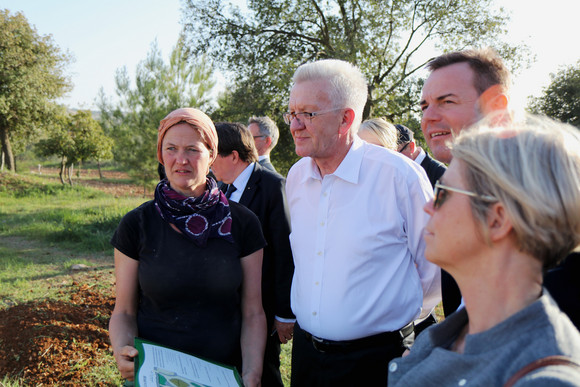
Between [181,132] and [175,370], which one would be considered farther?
[181,132]

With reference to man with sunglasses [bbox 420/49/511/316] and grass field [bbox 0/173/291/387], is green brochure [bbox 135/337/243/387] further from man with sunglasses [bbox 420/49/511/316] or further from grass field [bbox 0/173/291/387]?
grass field [bbox 0/173/291/387]

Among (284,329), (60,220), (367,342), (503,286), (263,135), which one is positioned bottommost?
(60,220)

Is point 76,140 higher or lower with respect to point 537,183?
lower

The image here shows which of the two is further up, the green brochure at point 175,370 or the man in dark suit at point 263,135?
the man in dark suit at point 263,135

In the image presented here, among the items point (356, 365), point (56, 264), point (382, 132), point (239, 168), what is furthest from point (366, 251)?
point (56, 264)

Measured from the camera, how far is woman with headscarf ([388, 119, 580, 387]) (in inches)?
40.1

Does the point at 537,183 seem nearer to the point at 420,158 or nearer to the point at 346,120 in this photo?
the point at 346,120

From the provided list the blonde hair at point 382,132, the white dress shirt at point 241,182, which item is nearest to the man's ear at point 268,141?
the blonde hair at point 382,132

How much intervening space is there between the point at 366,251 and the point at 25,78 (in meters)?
24.1

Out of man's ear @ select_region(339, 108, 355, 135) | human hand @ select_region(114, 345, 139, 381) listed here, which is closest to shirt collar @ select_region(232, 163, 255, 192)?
man's ear @ select_region(339, 108, 355, 135)

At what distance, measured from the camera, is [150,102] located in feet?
68.9

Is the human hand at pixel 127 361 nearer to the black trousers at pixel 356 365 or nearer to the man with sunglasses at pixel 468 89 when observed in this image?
the black trousers at pixel 356 365

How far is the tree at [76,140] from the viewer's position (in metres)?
21.9

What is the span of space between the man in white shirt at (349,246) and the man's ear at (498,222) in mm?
976
